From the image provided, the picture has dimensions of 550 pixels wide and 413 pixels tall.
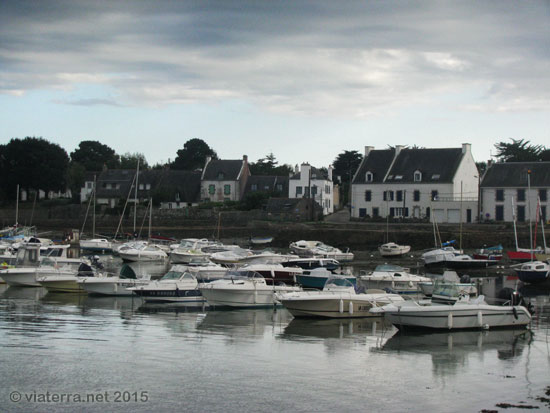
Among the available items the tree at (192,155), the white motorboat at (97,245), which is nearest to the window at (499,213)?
the white motorboat at (97,245)

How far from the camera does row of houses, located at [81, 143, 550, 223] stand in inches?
3366

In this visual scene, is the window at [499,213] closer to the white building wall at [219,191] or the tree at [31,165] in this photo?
the white building wall at [219,191]

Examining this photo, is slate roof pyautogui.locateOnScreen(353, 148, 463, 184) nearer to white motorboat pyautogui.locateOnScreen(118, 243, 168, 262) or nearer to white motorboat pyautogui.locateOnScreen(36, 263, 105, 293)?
white motorboat pyautogui.locateOnScreen(118, 243, 168, 262)

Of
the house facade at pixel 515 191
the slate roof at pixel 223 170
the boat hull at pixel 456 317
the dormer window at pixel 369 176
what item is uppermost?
the slate roof at pixel 223 170

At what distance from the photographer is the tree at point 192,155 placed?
151375mm

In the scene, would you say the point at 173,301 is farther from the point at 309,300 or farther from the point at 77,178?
the point at 77,178

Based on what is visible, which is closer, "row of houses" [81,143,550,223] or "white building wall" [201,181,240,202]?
"row of houses" [81,143,550,223]

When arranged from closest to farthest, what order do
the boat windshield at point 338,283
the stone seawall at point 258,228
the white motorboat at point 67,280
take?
the boat windshield at point 338,283 → the white motorboat at point 67,280 → the stone seawall at point 258,228

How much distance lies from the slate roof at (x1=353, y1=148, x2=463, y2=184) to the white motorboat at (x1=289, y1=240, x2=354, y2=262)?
2195cm

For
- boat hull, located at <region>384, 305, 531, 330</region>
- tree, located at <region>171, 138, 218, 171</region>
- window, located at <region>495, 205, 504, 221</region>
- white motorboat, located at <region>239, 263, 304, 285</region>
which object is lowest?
boat hull, located at <region>384, 305, 531, 330</region>

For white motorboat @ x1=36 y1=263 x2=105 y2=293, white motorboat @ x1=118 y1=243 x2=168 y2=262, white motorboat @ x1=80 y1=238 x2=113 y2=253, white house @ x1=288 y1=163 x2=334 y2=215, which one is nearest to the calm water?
white motorboat @ x1=36 y1=263 x2=105 y2=293

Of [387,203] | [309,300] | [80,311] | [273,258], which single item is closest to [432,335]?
[309,300]

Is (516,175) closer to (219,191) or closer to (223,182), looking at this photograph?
(223,182)

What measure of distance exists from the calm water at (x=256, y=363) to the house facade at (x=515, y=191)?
5195 centimetres
